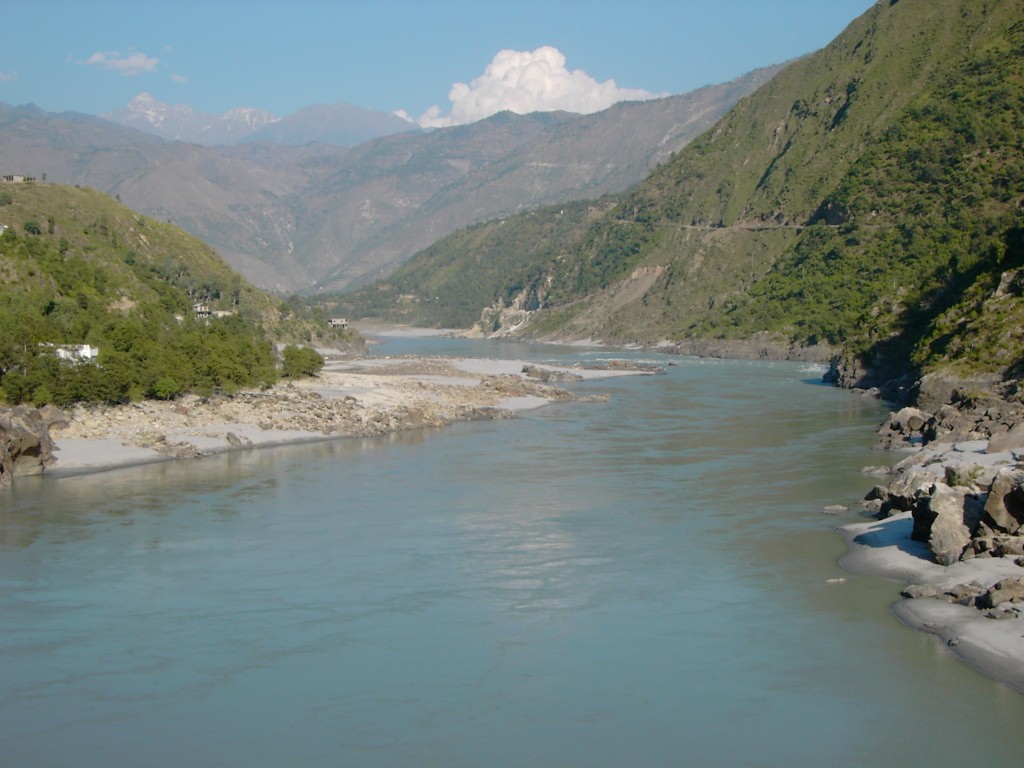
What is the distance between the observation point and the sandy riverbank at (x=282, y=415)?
45.8 meters

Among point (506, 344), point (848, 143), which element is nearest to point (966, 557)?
point (848, 143)

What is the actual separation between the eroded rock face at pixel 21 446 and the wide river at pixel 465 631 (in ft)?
4.50

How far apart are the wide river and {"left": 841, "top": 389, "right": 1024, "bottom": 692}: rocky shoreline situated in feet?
2.18

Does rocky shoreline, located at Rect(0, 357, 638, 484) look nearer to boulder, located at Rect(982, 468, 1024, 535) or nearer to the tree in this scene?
the tree

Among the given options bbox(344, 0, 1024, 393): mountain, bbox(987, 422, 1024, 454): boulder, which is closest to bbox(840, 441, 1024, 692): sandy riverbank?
bbox(987, 422, 1024, 454): boulder

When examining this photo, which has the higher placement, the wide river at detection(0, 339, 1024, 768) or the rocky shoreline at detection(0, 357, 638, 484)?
the rocky shoreline at detection(0, 357, 638, 484)

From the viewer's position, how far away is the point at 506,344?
164 metres

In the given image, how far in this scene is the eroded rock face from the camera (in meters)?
39.5

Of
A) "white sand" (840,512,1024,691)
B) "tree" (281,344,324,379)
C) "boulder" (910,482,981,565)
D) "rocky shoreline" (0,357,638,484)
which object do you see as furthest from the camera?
"tree" (281,344,324,379)

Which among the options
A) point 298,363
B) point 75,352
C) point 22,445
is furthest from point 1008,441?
point 298,363

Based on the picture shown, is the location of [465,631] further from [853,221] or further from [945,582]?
[853,221]

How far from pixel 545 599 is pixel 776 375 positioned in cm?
6906

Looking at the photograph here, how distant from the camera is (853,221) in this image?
115500mm

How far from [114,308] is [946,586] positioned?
63358mm
